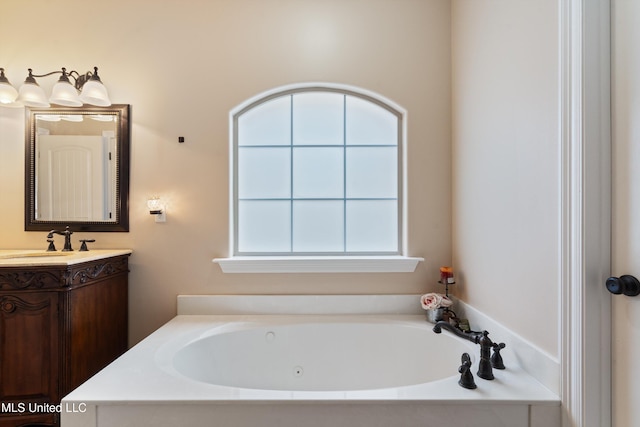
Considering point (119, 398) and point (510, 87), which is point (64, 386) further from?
point (510, 87)

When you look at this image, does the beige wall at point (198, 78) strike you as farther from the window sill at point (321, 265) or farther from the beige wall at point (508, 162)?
the beige wall at point (508, 162)

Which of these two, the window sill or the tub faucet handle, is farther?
the window sill

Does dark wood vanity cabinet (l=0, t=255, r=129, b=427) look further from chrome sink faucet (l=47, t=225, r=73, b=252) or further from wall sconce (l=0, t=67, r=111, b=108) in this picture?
wall sconce (l=0, t=67, r=111, b=108)

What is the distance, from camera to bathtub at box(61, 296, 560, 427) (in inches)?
40.8

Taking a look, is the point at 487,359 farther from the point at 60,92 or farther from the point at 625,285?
the point at 60,92

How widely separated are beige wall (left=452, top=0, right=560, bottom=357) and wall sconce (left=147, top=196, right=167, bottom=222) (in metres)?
1.80

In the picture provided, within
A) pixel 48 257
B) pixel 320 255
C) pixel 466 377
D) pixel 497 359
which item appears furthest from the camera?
pixel 320 255

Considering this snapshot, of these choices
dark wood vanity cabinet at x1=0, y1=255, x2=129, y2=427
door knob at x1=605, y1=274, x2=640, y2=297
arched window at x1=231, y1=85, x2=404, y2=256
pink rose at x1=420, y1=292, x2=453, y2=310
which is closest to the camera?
door knob at x1=605, y1=274, x2=640, y2=297

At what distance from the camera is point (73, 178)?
6.33 feet

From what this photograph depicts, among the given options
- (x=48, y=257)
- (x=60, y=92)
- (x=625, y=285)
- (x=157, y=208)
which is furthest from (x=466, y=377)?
(x=60, y=92)

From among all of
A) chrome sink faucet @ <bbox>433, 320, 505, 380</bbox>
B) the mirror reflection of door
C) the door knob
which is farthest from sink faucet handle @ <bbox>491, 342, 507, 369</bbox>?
the mirror reflection of door

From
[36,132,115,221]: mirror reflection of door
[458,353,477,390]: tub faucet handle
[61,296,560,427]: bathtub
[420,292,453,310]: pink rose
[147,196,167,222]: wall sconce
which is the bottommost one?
[61,296,560,427]: bathtub

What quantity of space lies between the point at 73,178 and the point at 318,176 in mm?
1548

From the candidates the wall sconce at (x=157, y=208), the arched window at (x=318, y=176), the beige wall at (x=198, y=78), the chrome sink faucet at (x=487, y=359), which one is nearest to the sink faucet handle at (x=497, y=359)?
the chrome sink faucet at (x=487, y=359)
